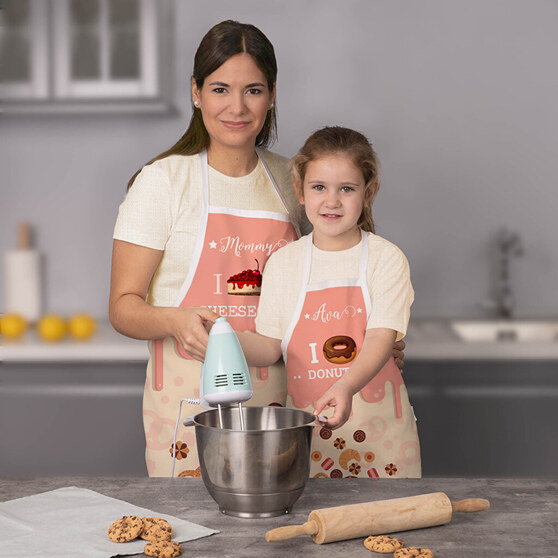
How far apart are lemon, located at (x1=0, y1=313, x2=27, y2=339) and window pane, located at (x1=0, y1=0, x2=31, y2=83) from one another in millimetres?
865

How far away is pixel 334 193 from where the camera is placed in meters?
1.57

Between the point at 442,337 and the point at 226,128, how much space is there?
123 centimetres

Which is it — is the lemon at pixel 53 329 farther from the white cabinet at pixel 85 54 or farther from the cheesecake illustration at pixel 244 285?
the cheesecake illustration at pixel 244 285

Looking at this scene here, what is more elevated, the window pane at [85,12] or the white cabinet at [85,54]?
the window pane at [85,12]

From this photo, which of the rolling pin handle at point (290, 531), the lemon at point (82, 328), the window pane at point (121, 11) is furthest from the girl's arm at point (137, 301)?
the window pane at point (121, 11)

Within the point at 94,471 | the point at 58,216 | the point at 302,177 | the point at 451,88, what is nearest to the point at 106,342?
the point at 94,471

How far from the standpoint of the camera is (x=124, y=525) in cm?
96

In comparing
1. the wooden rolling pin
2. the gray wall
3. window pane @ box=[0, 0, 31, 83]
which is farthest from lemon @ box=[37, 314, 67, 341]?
the wooden rolling pin

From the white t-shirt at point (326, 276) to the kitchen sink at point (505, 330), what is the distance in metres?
1.23

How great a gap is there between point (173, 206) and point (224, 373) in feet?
2.01

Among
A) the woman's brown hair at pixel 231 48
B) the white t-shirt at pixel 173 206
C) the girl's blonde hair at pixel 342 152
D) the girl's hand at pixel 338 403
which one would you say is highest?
the woman's brown hair at pixel 231 48

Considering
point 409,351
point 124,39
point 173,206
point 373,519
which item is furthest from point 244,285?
point 124,39

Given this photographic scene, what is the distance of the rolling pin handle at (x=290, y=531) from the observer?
3.03ft

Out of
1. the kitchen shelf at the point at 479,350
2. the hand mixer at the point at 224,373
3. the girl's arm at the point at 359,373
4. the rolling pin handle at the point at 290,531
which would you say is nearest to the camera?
the rolling pin handle at the point at 290,531
